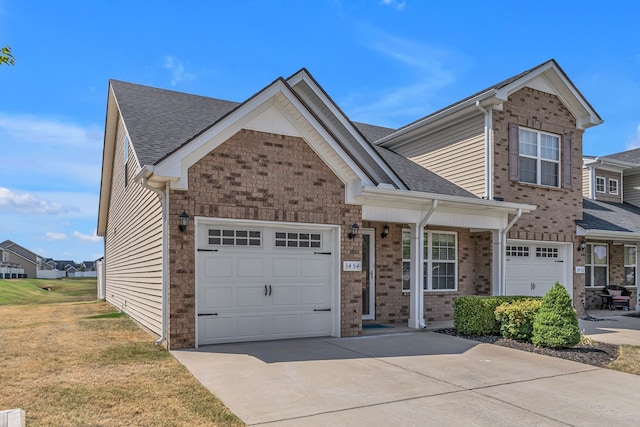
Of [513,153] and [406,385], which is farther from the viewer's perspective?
[513,153]

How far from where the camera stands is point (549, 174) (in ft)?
48.3

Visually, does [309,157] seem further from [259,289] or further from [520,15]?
[520,15]

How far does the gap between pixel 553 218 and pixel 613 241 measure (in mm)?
5237

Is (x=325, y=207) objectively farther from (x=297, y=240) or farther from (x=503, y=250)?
(x=503, y=250)

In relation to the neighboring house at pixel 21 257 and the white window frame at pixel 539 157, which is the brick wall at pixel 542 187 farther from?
the neighboring house at pixel 21 257

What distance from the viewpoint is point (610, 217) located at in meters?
17.5

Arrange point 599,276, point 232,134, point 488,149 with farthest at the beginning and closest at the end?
point 599,276
point 488,149
point 232,134

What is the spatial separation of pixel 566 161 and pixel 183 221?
1213cm

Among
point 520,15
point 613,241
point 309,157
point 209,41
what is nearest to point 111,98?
point 209,41

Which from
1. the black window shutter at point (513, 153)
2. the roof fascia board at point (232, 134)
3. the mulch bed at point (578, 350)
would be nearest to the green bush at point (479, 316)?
the mulch bed at point (578, 350)

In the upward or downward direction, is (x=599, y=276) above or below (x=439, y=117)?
below

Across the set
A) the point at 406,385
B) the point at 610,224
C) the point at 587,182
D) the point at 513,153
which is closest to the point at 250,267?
the point at 406,385

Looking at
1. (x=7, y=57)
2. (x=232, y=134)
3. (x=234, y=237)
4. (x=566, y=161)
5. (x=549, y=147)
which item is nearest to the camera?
(x=7, y=57)

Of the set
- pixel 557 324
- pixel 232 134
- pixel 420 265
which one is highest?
pixel 232 134
